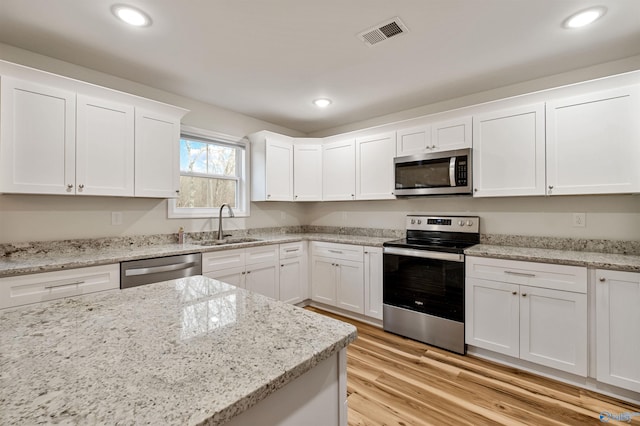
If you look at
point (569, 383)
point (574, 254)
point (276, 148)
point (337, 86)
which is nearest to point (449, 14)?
point (337, 86)

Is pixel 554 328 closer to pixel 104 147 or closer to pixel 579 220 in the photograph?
pixel 579 220

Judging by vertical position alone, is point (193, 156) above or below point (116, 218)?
above

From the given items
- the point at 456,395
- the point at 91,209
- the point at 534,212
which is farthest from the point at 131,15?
the point at 534,212

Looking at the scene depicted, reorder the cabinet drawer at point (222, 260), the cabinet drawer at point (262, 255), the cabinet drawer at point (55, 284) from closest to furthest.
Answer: the cabinet drawer at point (55, 284), the cabinet drawer at point (222, 260), the cabinet drawer at point (262, 255)

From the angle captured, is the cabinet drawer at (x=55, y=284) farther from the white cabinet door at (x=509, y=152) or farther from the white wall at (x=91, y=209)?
the white cabinet door at (x=509, y=152)

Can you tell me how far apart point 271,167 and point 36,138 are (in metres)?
2.14

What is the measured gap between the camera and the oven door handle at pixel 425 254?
2.54 meters

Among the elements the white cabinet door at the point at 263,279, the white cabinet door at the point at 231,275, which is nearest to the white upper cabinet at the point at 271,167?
the white cabinet door at the point at 263,279

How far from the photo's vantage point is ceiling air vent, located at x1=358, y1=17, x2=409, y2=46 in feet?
6.38

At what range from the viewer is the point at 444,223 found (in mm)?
3148

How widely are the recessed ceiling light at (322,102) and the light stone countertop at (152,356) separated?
266 cm

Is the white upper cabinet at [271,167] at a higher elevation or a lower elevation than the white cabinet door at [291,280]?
higher

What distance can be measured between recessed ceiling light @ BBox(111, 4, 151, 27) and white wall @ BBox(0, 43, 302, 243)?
1017 millimetres

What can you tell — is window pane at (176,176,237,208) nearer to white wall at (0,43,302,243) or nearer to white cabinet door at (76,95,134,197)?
white wall at (0,43,302,243)
